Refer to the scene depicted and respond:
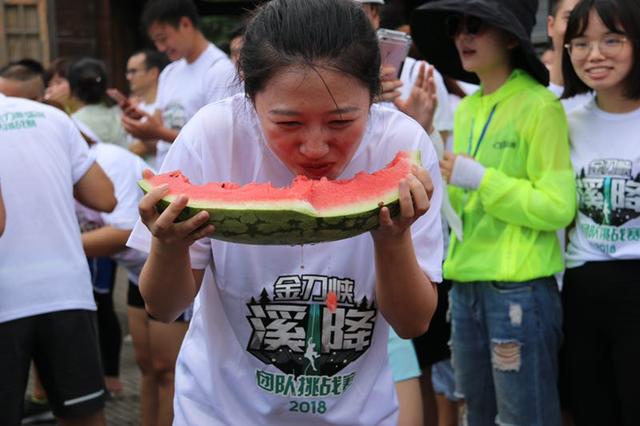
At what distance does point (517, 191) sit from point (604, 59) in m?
0.67

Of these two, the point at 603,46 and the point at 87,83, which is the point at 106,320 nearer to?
the point at 87,83

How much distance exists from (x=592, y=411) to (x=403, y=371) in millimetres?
898

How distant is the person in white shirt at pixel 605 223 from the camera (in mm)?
3887

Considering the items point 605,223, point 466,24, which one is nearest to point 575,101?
point 466,24

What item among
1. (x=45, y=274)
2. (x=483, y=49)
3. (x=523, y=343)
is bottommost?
(x=523, y=343)

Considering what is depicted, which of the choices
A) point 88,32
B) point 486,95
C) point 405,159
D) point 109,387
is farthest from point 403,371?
point 88,32

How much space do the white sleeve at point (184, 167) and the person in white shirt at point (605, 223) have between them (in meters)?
2.09

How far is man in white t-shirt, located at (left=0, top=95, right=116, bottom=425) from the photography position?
A: 4.18 m

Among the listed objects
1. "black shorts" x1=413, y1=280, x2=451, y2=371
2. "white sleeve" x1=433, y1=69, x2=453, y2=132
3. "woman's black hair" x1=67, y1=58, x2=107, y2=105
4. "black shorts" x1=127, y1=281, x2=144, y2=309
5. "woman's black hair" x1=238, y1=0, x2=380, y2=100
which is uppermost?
"woman's black hair" x1=238, y1=0, x2=380, y2=100

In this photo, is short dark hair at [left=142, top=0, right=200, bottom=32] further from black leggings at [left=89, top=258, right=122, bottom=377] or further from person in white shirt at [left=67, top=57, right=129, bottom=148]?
black leggings at [left=89, top=258, right=122, bottom=377]

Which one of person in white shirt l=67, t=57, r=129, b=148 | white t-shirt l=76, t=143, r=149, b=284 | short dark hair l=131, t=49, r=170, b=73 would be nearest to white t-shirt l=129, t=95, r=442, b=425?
white t-shirt l=76, t=143, r=149, b=284

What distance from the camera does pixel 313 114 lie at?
2.20 m

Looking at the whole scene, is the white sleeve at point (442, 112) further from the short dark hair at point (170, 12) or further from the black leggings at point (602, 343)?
the short dark hair at point (170, 12)

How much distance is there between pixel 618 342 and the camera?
3930 mm
